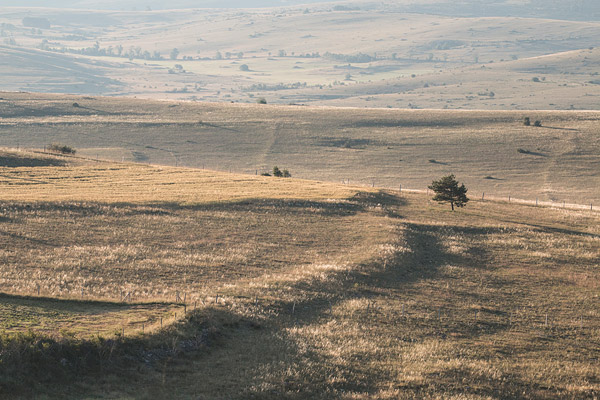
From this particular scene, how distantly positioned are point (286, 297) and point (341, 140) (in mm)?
87717

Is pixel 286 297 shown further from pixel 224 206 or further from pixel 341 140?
pixel 341 140

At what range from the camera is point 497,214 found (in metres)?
62.3

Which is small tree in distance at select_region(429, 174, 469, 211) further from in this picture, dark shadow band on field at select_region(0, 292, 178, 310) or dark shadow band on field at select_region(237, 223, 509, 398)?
dark shadow band on field at select_region(0, 292, 178, 310)

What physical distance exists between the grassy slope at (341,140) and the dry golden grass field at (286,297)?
108 ft

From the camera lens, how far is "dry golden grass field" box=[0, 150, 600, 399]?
23.3 m

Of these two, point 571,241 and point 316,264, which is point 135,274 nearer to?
point 316,264

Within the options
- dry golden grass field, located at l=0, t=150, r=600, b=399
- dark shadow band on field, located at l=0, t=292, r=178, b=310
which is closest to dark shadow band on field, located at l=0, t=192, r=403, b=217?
dry golden grass field, located at l=0, t=150, r=600, b=399

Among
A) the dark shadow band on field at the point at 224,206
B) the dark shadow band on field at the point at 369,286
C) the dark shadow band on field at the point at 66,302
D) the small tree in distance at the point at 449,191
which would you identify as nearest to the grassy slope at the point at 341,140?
the small tree in distance at the point at 449,191

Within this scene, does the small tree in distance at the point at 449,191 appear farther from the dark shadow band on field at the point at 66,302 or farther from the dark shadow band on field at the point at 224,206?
the dark shadow band on field at the point at 66,302

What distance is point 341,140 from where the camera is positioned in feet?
391

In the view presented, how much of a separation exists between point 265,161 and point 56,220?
61647 millimetres

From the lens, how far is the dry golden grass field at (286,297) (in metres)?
23.3

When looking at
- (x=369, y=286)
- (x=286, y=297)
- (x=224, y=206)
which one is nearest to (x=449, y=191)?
(x=224, y=206)

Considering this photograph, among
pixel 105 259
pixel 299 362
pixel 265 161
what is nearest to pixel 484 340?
pixel 299 362
